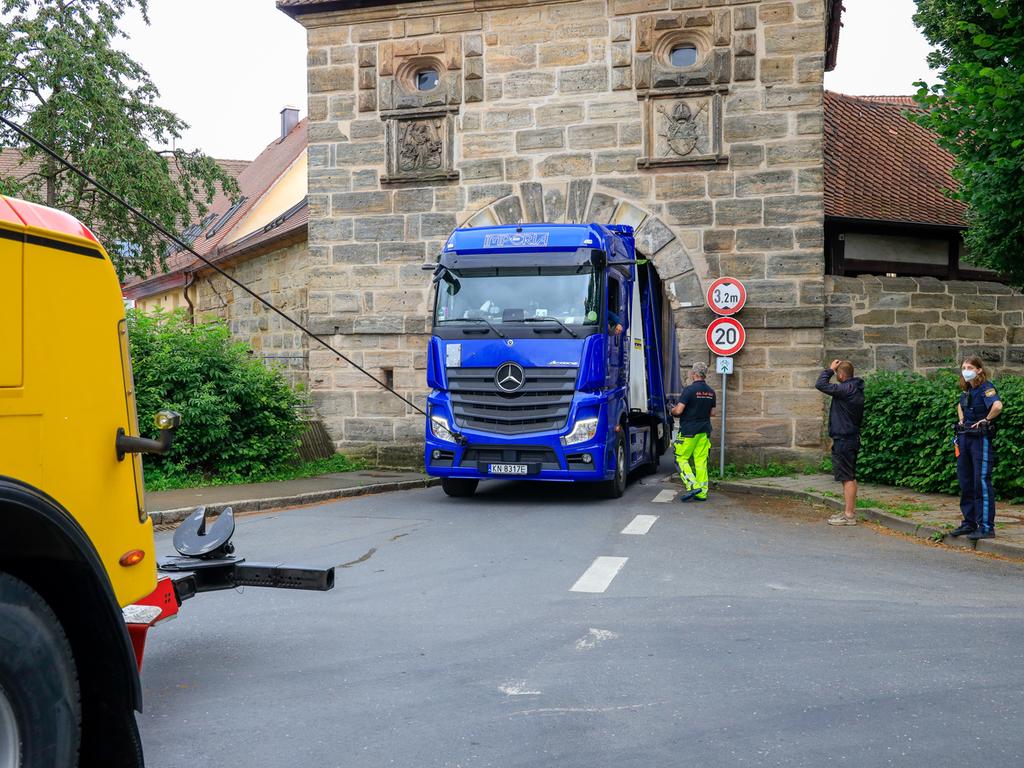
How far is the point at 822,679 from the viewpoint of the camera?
17.2 feet

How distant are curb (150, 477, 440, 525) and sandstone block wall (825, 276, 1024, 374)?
6.62m

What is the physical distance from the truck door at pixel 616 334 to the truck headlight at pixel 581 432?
60 centimetres

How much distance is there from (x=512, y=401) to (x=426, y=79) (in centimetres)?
752

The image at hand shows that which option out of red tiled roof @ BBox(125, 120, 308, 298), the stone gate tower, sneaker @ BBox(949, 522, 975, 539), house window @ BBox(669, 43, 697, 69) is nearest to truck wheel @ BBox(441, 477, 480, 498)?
the stone gate tower

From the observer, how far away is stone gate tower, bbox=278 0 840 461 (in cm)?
1634

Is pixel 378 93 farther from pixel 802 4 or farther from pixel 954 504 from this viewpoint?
pixel 954 504

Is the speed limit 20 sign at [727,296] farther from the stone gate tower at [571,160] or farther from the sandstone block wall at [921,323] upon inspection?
the sandstone block wall at [921,323]

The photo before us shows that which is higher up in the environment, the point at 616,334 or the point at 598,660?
the point at 616,334

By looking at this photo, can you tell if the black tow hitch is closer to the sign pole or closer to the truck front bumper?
the truck front bumper

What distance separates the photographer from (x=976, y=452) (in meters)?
10.0

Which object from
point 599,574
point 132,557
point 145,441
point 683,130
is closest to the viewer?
point 145,441

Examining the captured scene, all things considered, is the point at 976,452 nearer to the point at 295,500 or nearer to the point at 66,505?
the point at 295,500

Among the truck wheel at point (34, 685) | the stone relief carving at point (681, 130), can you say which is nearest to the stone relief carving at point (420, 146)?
the stone relief carving at point (681, 130)

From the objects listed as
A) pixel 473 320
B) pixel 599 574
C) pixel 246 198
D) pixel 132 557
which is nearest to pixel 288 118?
pixel 246 198
